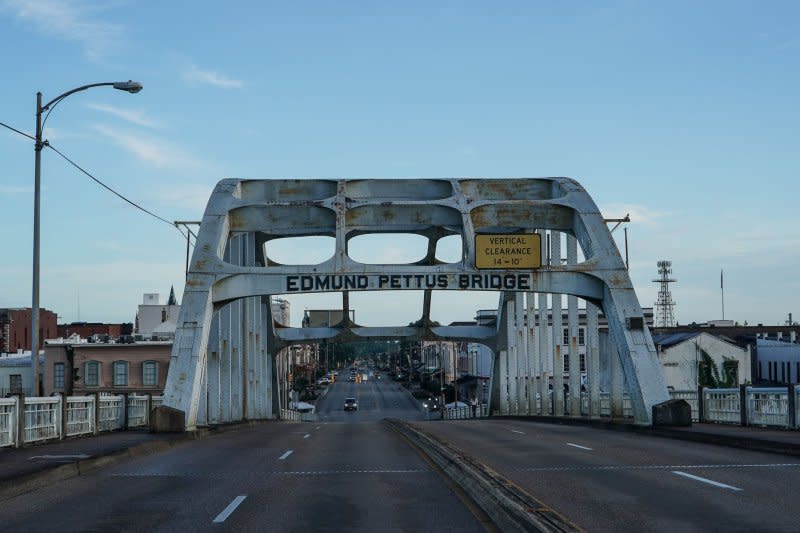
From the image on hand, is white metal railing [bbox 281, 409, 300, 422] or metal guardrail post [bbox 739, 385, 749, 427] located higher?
metal guardrail post [bbox 739, 385, 749, 427]

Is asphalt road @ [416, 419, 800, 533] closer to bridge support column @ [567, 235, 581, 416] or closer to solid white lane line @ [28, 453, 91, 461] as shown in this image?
solid white lane line @ [28, 453, 91, 461]

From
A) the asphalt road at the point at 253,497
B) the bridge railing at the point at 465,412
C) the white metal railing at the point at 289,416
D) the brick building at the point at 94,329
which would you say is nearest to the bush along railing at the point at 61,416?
the asphalt road at the point at 253,497

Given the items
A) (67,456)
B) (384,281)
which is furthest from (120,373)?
(67,456)

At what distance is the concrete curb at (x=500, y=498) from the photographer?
9367mm

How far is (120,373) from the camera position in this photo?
72375 mm

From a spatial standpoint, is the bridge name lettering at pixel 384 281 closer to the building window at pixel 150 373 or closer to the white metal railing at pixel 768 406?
the white metal railing at pixel 768 406

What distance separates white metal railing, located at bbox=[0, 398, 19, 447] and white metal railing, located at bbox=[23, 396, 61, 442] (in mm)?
368

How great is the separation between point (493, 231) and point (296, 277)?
15067 millimetres

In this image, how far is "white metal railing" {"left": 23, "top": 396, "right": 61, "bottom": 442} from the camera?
2123 cm

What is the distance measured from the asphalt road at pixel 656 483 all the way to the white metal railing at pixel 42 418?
9805mm

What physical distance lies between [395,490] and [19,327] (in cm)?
10176

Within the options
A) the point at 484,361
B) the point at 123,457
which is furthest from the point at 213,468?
the point at 484,361

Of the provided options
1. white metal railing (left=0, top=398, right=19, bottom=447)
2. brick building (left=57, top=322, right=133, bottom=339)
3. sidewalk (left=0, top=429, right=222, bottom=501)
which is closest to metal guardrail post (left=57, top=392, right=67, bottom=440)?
sidewalk (left=0, top=429, right=222, bottom=501)

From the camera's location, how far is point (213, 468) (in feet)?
57.0
